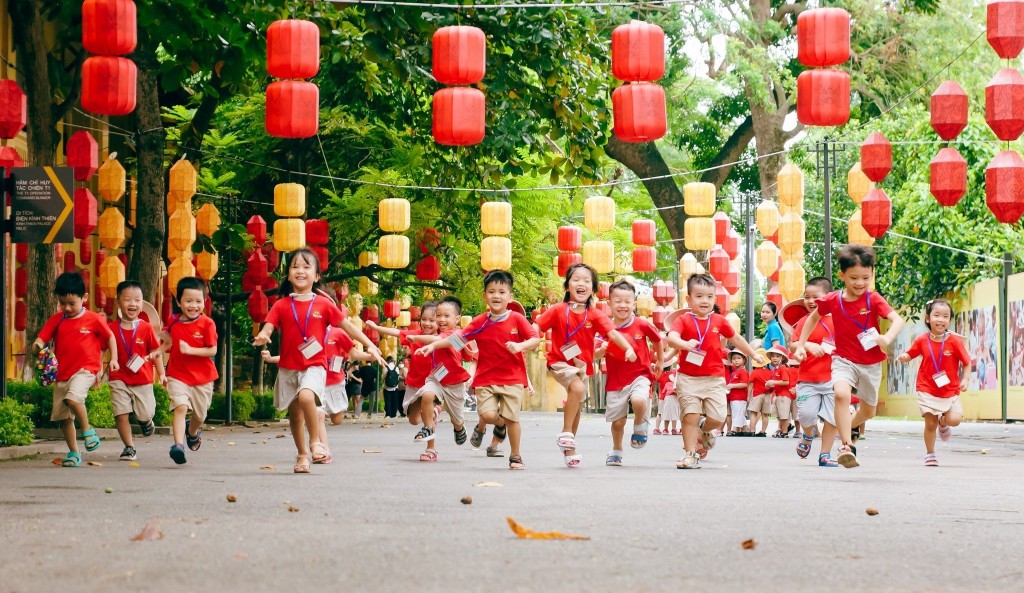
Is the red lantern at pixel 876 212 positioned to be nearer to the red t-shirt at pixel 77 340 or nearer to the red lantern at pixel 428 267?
the red lantern at pixel 428 267

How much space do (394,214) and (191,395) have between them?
1182cm

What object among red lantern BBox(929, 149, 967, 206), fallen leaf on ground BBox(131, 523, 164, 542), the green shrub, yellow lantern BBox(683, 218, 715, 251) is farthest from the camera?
yellow lantern BBox(683, 218, 715, 251)

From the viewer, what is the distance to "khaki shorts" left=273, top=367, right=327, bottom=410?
37.0 ft

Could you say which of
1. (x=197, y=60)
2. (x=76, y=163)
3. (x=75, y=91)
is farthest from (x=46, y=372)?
(x=197, y=60)

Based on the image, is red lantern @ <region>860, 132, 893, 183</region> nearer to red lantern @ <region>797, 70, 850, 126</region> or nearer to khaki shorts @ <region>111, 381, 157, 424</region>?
red lantern @ <region>797, 70, 850, 126</region>

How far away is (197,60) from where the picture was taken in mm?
14805

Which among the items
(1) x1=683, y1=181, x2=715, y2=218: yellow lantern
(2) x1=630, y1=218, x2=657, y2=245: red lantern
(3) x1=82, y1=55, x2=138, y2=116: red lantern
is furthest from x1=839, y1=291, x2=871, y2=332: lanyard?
(2) x1=630, y1=218, x2=657, y2=245: red lantern

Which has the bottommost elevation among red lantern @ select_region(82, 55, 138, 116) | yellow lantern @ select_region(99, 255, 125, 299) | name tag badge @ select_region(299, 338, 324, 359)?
name tag badge @ select_region(299, 338, 324, 359)

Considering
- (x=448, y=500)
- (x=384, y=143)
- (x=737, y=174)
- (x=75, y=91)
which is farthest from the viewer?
(x=737, y=174)

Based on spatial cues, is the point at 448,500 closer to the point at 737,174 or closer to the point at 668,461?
the point at 668,461

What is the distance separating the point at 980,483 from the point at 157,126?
43.8 ft

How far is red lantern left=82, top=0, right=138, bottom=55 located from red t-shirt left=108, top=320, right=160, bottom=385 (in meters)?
2.46

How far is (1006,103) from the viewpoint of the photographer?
15711mm

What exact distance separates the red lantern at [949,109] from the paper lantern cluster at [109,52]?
29.0 feet
